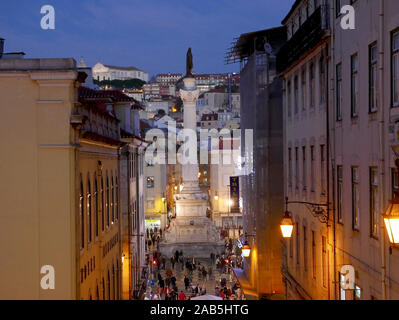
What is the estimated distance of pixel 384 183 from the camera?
1148cm

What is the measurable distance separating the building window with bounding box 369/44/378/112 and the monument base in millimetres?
43149

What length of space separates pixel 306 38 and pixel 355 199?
6.83 m

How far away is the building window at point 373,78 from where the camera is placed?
12271 millimetres

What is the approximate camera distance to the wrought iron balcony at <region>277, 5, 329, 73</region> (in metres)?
16.8

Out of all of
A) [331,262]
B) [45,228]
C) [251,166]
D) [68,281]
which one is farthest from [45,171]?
[251,166]

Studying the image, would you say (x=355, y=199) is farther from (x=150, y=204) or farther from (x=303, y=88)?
(x=150, y=204)

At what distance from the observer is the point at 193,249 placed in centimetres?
5531

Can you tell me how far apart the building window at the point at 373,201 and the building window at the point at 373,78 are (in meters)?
1.26

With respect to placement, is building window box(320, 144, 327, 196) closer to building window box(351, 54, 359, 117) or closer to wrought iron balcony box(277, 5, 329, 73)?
wrought iron balcony box(277, 5, 329, 73)

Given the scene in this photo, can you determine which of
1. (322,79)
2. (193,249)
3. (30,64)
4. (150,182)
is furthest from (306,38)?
(150,182)

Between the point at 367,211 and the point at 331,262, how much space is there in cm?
406

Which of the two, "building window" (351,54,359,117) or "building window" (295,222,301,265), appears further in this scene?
"building window" (295,222,301,265)

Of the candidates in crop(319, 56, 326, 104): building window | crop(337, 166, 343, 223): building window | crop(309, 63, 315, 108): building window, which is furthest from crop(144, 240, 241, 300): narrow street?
crop(337, 166, 343, 223): building window
